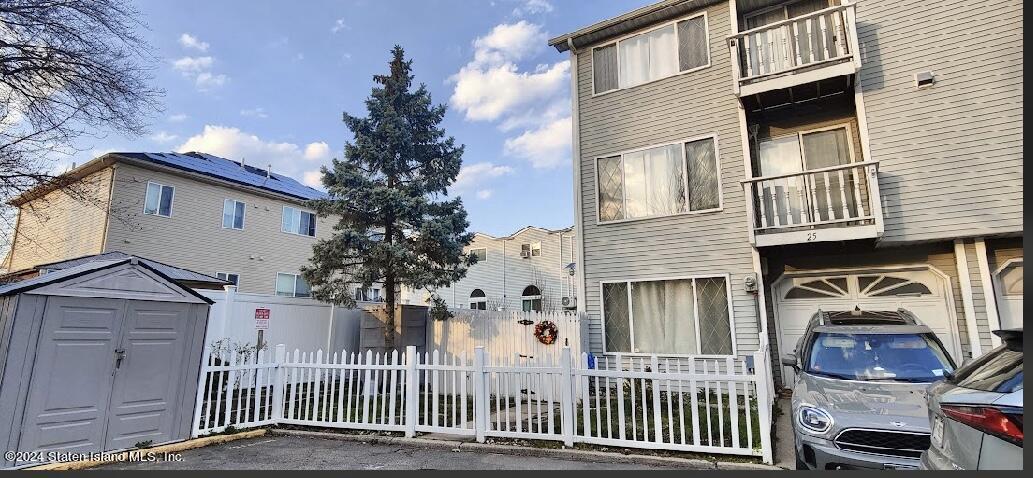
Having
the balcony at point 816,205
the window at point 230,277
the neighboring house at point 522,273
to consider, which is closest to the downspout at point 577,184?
the balcony at point 816,205

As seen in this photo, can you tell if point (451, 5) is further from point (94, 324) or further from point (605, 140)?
point (94, 324)

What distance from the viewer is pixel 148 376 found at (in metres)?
5.93

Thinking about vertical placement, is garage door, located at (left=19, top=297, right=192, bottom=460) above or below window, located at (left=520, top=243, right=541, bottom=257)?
below

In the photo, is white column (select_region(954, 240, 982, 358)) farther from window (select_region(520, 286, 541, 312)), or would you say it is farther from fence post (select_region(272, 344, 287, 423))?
window (select_region(520, 286, 541, 312))

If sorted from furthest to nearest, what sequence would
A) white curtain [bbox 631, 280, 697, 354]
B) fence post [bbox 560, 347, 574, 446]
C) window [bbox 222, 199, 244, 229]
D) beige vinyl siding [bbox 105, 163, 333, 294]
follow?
window [bbox 222, 199, 244, 229], beige vinyl siding [bbox 105, 163, 333, 294], white curtain [bbox 631, 280, 697, 354], fence post [bbox 560, 347, 574, 446]

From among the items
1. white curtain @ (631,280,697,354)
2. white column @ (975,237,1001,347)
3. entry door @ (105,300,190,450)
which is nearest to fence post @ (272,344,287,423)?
entry door @ (105,300,190,450)

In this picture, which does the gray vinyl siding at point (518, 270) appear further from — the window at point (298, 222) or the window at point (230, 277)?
the window at point (230, 277)

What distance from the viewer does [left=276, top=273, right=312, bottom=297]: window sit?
19.5m

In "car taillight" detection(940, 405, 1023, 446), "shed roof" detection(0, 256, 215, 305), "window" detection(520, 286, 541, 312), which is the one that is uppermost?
"window" detection(520, 286, 541, 312)

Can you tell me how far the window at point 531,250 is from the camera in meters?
24.1

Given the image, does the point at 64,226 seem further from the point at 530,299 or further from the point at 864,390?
the point at 864,390

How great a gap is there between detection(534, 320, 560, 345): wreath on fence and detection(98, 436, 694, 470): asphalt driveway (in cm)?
419

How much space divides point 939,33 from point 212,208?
822 inches

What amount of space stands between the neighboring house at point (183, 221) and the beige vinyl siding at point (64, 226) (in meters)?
0.04
